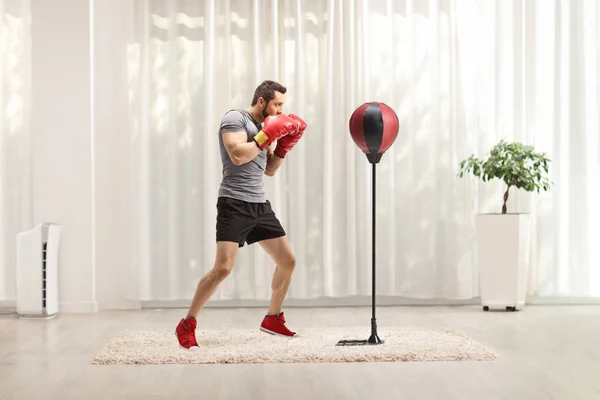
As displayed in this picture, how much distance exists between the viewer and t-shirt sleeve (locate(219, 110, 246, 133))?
430 centimetres

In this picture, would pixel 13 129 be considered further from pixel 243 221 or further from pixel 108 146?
pixel 243 221

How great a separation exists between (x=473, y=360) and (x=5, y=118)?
12.8 feet

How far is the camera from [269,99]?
176 inches

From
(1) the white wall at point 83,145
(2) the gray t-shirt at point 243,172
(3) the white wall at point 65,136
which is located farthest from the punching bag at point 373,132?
(3) the white wall at point 65,136

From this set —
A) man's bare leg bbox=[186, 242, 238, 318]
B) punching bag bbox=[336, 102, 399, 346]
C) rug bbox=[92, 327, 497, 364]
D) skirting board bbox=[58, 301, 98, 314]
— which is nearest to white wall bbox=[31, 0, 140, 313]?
skirting board bbox=[58, 301, 98, 314]

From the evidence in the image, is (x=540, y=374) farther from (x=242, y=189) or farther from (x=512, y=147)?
(x=512, y=147)

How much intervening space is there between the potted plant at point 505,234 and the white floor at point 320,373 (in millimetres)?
611

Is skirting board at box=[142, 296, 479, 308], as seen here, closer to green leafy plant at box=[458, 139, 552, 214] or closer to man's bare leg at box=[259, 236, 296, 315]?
green leafy plant at box=[458, 139, 552, 214]

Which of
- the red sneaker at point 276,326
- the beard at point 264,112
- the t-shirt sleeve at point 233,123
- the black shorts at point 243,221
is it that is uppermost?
the beard at point 264,112

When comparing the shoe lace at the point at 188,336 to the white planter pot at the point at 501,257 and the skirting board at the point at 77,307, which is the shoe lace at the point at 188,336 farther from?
the white planter pot at the point at 501,257

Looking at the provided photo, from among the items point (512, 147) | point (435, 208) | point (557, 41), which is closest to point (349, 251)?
point (435, 208)

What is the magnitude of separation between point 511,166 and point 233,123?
230 centimetres

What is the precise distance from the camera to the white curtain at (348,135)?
6145 mm

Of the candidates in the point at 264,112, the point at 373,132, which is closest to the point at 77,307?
the point at 264,112
